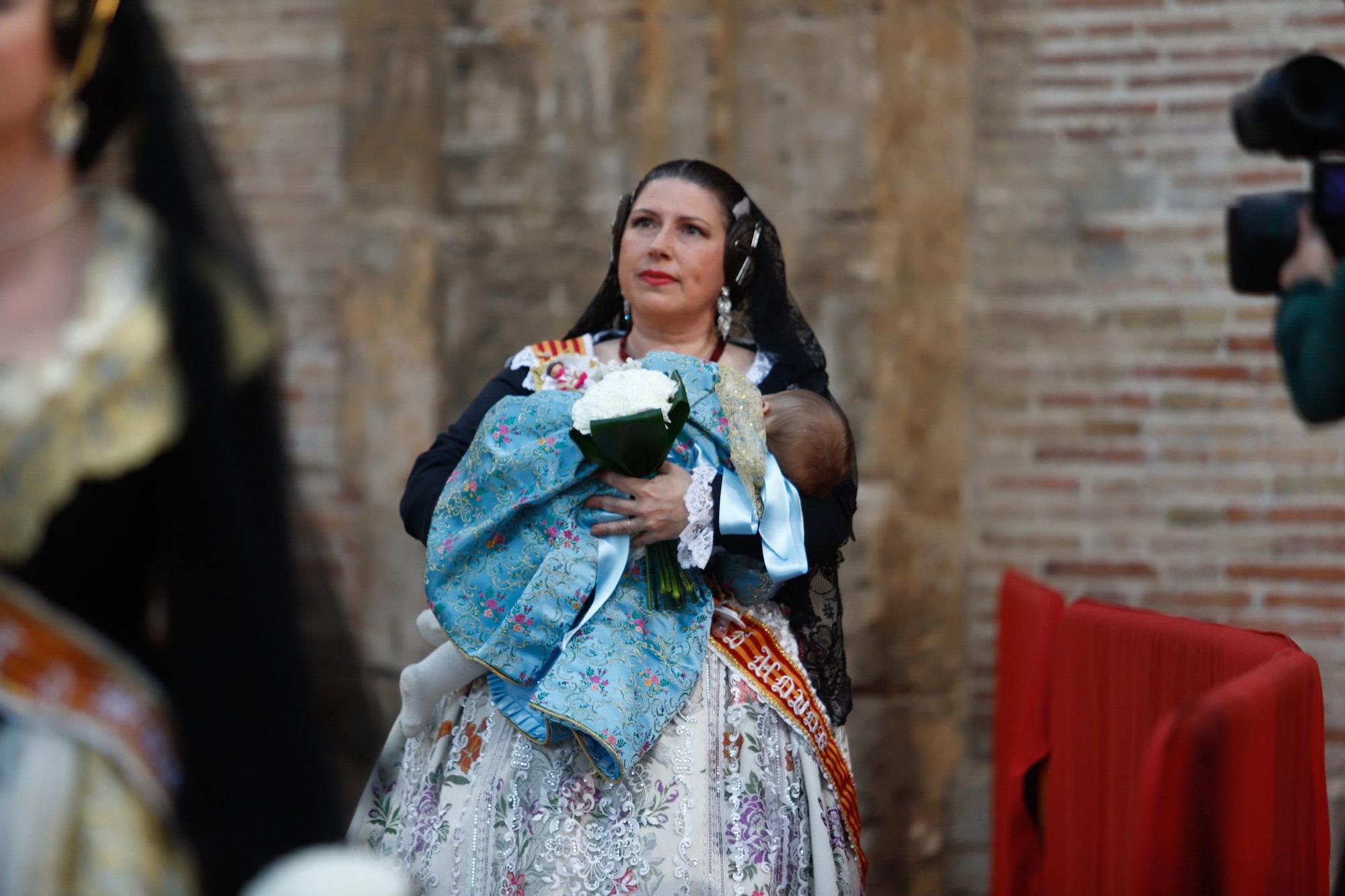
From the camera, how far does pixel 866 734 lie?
458 centimetres

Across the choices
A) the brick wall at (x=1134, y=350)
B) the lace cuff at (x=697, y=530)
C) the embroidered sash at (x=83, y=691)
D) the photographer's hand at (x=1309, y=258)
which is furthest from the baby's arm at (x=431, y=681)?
the brick wall at (x=1134, y=350)

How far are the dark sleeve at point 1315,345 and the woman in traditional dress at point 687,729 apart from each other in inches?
47.5

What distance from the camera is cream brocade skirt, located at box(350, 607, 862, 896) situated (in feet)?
9.39

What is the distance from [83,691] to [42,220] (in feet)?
1.58

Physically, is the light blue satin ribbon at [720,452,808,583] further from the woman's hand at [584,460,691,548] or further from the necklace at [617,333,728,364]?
the necklace at [617,333,728,364]

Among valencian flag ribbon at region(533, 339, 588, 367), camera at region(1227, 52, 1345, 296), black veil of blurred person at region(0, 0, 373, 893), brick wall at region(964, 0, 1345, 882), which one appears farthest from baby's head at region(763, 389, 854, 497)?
black veil of blurred person at region(0, 0, 373, 893)

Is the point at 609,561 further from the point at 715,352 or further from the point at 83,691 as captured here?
the point at 83,691

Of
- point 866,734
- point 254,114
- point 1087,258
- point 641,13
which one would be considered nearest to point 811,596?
point 866,734

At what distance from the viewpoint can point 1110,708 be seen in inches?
107

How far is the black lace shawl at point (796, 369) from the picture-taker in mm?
3266

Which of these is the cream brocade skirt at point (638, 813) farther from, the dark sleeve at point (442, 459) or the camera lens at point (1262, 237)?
the camera lens at point (1262, 237)

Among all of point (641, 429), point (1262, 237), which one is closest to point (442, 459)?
point (641, 429)

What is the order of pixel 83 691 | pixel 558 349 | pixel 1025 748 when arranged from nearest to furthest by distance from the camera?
pixel 83 691
pixel 1025 748
pixel 558 349

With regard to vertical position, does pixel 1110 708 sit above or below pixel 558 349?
below
